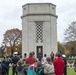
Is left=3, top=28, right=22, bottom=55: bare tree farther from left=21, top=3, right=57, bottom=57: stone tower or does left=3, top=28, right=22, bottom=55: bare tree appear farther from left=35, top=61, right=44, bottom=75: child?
left=35, top=61, right=44, bottom=75: child

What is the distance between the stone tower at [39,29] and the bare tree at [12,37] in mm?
48061

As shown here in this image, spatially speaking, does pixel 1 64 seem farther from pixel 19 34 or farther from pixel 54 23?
pixel 19 34

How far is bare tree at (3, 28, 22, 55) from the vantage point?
91.9 m

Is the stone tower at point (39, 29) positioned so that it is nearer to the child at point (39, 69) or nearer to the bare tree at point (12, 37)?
the child at point (39, 69)

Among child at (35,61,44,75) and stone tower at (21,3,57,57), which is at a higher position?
stone tower at (21,3,57,57)

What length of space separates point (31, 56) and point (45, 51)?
2475 centimetres

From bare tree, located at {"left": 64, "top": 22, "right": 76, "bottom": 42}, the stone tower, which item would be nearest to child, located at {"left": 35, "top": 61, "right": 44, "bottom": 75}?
the stone tower

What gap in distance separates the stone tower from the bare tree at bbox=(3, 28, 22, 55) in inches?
1892

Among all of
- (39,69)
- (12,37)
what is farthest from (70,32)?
(39,69)

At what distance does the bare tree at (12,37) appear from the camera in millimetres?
91856

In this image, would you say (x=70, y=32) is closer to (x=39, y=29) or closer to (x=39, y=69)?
(x=39, y=29)

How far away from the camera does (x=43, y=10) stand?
41156 millimetres

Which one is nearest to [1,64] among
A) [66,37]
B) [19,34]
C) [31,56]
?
[31,56]

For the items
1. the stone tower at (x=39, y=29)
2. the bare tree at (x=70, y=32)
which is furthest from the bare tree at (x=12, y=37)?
the stone tower at (x=39, y=29)
